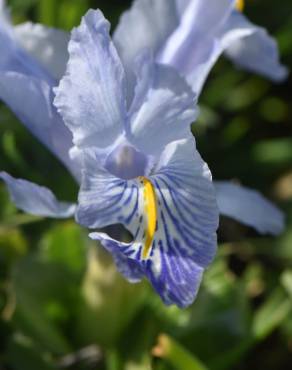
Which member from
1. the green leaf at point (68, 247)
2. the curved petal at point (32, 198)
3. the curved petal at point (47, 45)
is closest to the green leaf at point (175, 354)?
the curved petal at point (32, 198)

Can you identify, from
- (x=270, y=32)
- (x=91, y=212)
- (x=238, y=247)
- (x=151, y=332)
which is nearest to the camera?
(x=91, y=212)

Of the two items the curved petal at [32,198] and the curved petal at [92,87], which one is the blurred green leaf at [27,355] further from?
the curved petal at [92,87]

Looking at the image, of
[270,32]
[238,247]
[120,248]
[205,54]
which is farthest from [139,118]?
[270,32]

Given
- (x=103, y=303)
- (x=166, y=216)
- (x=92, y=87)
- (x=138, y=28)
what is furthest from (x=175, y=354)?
(x=138, y=28)

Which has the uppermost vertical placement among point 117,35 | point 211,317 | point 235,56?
point 117,35

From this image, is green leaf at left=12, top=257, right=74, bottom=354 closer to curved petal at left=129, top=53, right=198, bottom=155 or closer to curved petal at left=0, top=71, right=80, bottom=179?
curved petal at left=0, top=71, right=80, bottom=179

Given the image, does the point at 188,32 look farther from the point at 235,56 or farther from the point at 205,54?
the point at 235,56

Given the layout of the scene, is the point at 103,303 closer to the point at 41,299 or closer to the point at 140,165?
the point at 41,299
